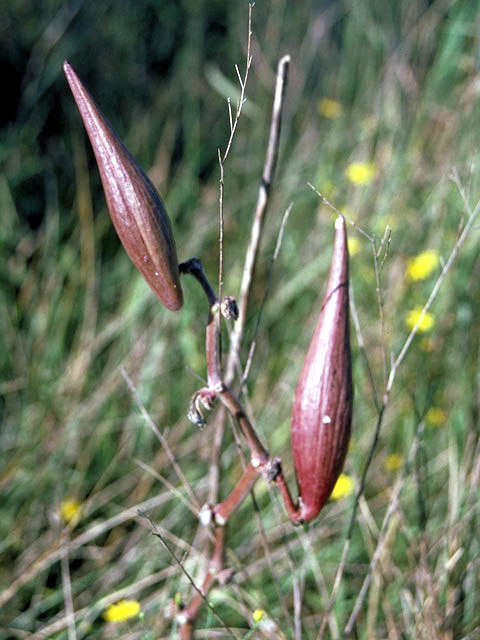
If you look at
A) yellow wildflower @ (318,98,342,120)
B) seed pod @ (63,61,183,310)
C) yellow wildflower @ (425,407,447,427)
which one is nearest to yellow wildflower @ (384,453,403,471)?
yellow wildflower @ (425,407,447,427)

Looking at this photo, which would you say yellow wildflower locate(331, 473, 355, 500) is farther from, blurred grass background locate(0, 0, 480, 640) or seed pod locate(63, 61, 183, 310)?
seed pod locate(63, 61, 183, 310)

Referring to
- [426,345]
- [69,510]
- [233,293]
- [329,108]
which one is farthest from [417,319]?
[329,108]

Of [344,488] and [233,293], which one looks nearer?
[344,488]

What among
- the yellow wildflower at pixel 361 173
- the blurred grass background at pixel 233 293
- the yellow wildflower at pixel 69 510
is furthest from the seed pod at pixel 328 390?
the yellow wildflower at pixel 361 173

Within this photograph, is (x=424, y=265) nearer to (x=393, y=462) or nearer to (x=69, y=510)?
(x=393, y=462)

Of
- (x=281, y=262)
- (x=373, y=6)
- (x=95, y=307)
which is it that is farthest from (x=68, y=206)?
(x=373, y=6)

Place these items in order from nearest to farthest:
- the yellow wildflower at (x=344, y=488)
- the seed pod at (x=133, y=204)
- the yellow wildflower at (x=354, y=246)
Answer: the seed pod at (x=133, y=204), the yellow wildflower at (x=344, y=488), the yellow wildflower at (x=354, y=246)

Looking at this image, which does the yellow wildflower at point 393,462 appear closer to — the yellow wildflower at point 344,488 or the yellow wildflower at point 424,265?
the yellow wildflower at point 344,488
